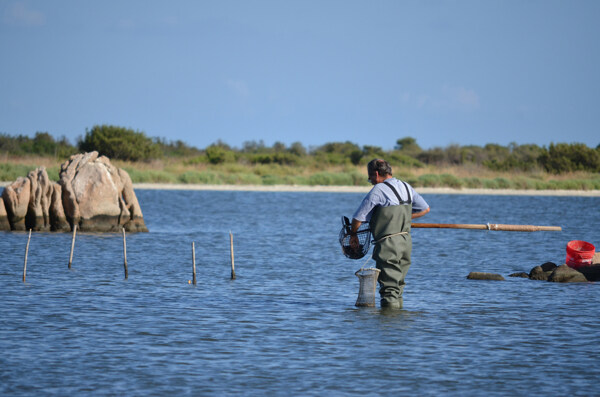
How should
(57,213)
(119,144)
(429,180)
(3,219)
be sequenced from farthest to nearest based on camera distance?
1. (119,144)
2. (429,180)
3. (3,219)
4. (57,213)

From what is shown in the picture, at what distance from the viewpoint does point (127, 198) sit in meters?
28.8

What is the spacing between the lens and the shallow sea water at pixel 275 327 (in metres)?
10.1

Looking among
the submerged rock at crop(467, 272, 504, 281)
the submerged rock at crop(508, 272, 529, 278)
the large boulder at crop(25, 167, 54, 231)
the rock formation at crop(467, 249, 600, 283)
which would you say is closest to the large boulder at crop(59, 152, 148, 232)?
the large boulder at crop(25, 167, 54, 231)

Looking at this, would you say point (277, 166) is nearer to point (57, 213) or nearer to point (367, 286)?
point (57, 213)

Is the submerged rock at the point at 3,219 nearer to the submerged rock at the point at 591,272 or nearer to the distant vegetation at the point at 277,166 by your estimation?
the submerged rock at the point at 591,272

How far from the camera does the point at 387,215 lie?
1288 centimetres

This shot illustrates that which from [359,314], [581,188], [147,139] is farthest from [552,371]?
[147,139]

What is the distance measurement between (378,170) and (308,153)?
8325 centimetres

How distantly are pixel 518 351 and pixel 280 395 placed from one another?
12.3 ft

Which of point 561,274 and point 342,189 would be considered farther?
point 342,189

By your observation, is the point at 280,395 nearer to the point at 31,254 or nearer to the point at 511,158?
the point at 31,254

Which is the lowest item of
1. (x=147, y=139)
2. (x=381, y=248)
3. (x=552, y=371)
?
(x=552, y=371)

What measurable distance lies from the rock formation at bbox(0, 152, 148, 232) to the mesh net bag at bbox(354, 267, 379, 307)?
15.1m

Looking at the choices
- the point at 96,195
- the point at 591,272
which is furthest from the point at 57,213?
the point at 591,272
